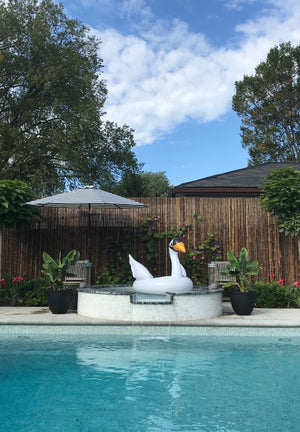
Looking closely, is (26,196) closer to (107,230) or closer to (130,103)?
(107,230)

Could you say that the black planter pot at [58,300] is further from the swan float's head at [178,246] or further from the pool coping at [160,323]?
the swan float's head at [178,246]

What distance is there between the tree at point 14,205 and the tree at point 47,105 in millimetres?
10166

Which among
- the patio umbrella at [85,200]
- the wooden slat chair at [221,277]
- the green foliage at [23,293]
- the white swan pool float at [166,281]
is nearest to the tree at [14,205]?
the patio umbrella at [85,200]

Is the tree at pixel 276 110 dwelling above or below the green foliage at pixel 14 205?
above

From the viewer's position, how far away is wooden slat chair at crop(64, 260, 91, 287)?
30.1 ft

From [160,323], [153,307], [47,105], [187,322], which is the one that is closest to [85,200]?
[153,307]

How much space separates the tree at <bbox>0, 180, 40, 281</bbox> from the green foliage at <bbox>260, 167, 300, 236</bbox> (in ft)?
17.9

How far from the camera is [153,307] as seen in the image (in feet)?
22.7

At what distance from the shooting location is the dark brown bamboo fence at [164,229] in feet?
32.3

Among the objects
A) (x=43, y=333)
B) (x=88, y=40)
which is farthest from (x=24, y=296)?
(x=88, y=40)

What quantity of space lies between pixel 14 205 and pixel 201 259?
4.58m

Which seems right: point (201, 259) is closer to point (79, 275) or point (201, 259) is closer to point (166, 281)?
point (166, 281)

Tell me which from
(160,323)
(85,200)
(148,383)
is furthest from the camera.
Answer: (85,200)

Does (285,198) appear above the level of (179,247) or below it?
above
